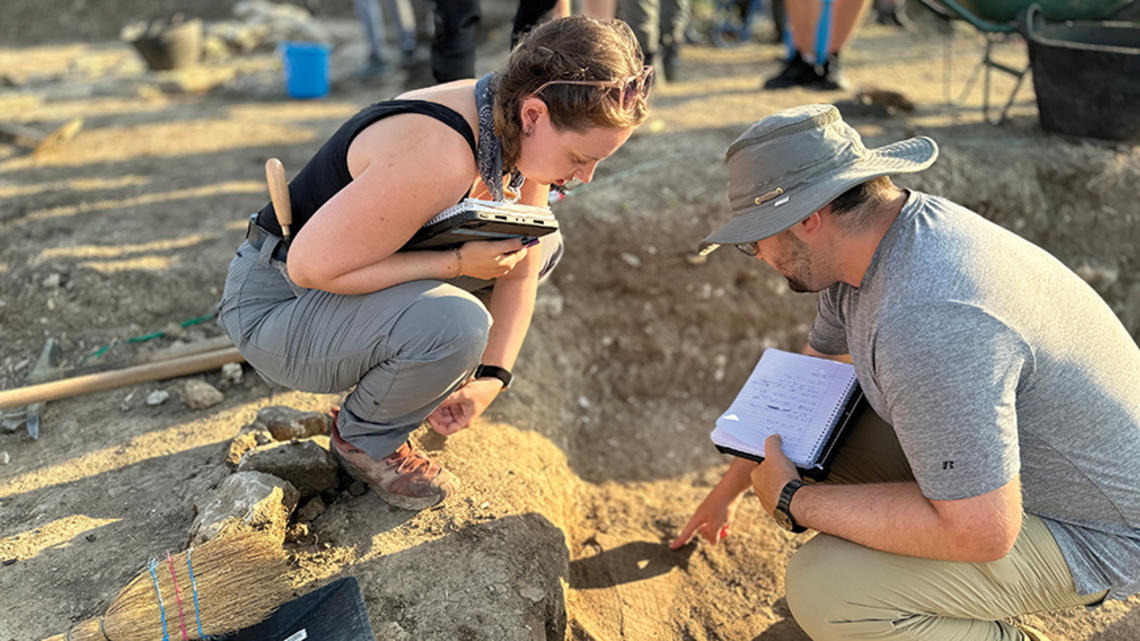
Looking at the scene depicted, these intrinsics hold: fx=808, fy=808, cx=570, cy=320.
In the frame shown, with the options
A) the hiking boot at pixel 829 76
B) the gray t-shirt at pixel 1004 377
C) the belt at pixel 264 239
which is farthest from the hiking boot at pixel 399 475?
the hiking boot at pixel 829 76

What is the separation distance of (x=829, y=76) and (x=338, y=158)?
165 inches

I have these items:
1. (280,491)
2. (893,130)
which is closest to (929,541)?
(280,491)

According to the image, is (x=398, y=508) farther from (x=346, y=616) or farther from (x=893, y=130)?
(x=893, y=130)

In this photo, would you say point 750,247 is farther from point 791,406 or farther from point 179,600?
point 179,600

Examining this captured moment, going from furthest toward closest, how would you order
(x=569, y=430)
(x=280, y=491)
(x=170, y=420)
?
(x=569, y=430), (x=170, y=420), (x=280, y=491)

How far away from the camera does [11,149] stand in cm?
507

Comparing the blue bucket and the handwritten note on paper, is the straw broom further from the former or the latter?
the blue bucket

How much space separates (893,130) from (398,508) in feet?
11.9

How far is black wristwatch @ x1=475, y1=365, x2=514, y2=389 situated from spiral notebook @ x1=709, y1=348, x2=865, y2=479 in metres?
0.67

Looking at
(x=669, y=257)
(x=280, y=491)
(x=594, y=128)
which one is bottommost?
(x=669, y=257)

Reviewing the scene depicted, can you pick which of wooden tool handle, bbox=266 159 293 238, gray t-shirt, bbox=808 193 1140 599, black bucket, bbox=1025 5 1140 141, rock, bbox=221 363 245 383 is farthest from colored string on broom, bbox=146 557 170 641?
black bucket, bbox=1025 5 1140 141

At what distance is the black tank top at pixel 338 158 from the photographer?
6.47ft

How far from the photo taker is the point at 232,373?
291 centimetres

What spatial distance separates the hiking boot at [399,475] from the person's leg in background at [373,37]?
5.19 metres
